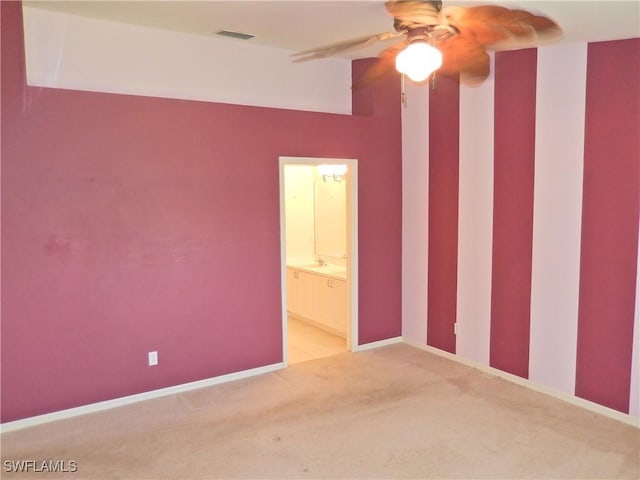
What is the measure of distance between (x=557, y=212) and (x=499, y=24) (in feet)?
6.93

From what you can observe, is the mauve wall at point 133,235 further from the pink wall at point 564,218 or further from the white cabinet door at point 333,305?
the pink wall at point 564,218

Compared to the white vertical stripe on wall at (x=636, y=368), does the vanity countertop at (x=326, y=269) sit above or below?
above

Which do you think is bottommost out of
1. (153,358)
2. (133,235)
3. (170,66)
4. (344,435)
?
(344,435)

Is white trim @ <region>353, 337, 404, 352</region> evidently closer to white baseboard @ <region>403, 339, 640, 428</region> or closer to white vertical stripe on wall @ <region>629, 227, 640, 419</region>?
white baseboard @ <region>403, 339, 640, 428</region>

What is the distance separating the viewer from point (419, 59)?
230 cm

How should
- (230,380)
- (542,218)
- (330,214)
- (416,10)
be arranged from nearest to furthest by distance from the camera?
(416,10), (542,218), (230,380), (330,214)

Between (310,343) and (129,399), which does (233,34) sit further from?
(310,343)

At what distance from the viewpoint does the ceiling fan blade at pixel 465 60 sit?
2.57 metres

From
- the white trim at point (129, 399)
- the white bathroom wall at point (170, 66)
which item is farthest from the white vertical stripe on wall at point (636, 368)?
the white bathroom wall at point (170, 66)

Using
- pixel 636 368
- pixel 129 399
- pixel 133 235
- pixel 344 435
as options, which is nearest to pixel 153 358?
pixel 129 399

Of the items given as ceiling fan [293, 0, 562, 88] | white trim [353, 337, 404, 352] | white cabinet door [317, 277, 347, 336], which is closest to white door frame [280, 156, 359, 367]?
white trim [353, 337, 404, 352]

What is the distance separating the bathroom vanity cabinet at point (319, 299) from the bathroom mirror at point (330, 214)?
0.50 meters

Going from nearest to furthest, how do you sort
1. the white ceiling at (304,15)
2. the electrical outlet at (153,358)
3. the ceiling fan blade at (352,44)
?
the ceiling fan blade at (352,44) → the white ceiling at (304,15) → the electrical outlet at (153,358)

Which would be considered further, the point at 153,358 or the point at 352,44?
the point at 153,358
